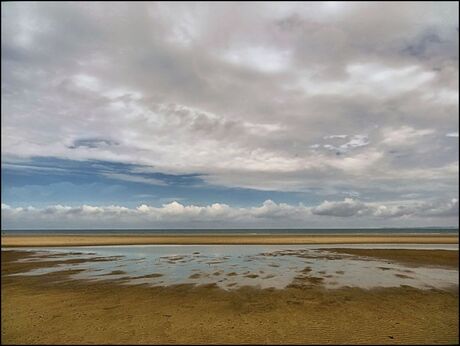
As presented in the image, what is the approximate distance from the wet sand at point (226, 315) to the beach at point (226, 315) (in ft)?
0.13

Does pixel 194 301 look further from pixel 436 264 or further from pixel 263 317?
pixel 436 264

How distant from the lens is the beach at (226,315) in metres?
11.8

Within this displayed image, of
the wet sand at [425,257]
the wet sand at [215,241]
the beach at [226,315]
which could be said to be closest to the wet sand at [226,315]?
the beach at [226,315]

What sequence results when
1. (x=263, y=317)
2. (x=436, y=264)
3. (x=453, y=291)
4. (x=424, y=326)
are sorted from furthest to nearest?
(x=436, y=264) → (x=453, y=291) → (x=263, y=317) → (x=424, y=326)

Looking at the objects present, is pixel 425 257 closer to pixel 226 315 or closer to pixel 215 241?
pixel 226 315

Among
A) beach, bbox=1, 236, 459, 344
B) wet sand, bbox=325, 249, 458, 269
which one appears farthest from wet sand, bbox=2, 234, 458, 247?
beach, bbox=1, 236, 459, 344

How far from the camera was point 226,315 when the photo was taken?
14.4 meters

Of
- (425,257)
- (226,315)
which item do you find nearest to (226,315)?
(226,315)

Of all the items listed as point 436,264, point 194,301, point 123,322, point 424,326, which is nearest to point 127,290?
point 194,301

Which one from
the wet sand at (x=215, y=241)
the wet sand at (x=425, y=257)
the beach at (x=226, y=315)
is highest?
the beach at (x=226, y=315)

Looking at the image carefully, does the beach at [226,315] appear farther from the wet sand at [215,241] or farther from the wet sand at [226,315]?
the wet sand at [215,241]

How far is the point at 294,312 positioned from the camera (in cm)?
1483

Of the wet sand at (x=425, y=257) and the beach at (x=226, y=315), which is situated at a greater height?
the beach at (x=226, y=315)

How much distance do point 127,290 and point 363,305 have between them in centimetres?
1406
